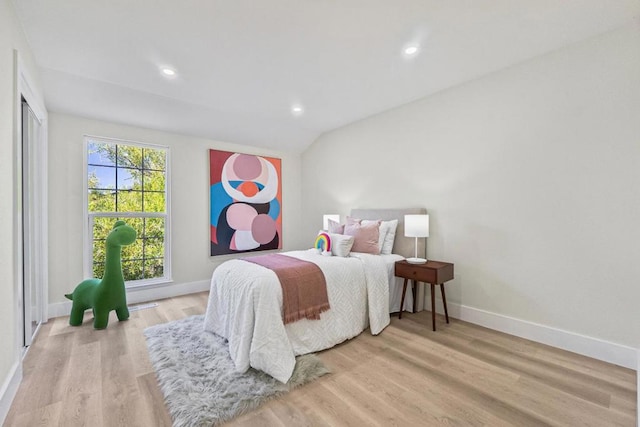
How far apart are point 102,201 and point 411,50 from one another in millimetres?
3838

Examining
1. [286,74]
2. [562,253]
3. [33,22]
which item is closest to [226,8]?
[286,74]

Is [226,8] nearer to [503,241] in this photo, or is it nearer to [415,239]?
[415,239]

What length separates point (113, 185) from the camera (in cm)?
357

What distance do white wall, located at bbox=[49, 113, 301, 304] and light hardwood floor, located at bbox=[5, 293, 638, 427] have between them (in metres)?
1.00

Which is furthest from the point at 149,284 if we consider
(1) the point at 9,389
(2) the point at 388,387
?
(2) the point at 388,387

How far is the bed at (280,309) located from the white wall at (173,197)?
166cm

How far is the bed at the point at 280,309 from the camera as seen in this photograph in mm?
2033

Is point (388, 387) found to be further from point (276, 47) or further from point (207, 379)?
point (276, 47)

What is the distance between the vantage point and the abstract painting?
4.27 meters

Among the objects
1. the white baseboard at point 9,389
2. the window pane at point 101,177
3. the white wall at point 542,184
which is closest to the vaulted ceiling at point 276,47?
the white wall at point 542,184

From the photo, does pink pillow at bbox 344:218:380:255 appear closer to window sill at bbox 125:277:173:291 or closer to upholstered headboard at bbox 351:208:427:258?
upholstered headboard at bbox 351:208:427:258

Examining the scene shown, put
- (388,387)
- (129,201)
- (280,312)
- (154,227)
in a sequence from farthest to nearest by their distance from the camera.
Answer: (154,227) → (129,201) → (280,312) → (388,387)

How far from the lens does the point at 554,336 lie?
2408mm

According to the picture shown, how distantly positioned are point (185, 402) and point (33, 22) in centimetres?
277
